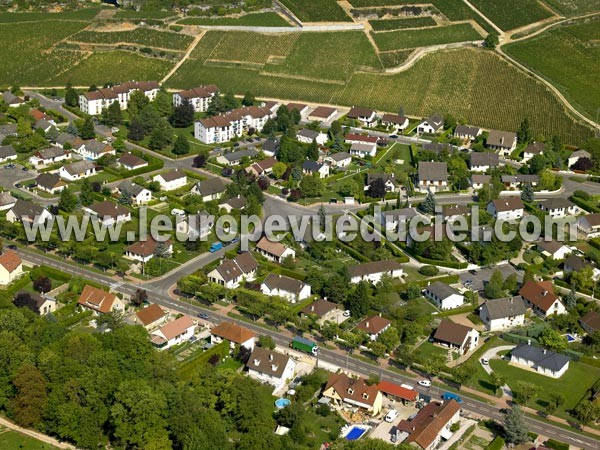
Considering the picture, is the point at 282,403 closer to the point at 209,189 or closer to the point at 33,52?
the point at 209,189

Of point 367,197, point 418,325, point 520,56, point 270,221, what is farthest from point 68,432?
point 520,56

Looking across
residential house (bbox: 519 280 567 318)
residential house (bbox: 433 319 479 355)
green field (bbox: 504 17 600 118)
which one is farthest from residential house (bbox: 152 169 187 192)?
green field (bbox: 504 17 600 118)

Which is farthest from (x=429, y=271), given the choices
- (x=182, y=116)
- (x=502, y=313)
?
(x=182, y=116)

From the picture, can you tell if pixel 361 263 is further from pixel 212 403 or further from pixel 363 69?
pixel 363 69

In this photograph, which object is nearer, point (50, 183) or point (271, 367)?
point (271, 367)

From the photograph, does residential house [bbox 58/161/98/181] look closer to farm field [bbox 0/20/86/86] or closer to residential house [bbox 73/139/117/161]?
residential house [bbox 73/139/117/161]

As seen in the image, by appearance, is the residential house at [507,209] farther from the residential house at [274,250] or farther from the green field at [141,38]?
the green field at [141,38]
